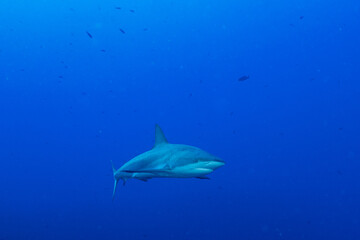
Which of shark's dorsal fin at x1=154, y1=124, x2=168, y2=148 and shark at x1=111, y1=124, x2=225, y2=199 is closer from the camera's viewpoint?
shark at x1=111, y1=124, x2=225, y2=199

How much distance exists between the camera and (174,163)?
351cm

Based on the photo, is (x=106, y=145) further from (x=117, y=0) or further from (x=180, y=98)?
(x=117, y=0)

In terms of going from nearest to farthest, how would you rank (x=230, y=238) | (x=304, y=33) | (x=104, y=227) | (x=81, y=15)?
(x=230, y=238) < (x=104, y=227) < (x=304, y=33) < (x=81, y=15)

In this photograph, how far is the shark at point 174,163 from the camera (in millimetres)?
3473

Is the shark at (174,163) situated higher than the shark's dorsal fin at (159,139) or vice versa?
the shark's dorsal fin at (159,139)

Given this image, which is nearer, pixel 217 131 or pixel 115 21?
pixel 217 131

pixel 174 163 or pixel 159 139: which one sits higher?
pixel 159 139

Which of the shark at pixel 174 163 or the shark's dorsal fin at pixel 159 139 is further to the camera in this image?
the shark's dorsal fin at pixel 159 139

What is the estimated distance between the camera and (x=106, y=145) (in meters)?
17.8

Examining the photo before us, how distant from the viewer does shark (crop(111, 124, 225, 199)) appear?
3.47 metres

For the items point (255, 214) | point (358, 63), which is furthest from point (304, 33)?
point (255, 214)

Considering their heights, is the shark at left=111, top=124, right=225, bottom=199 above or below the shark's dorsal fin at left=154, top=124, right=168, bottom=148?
below

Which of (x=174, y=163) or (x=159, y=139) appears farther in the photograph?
(x=159, y=139)

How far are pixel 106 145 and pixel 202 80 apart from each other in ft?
20.8
